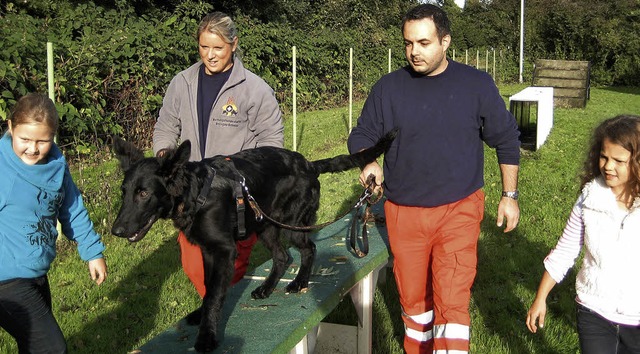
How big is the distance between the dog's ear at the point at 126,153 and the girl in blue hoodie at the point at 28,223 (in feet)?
1.55

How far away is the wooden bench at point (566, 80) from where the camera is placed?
20.5 meters

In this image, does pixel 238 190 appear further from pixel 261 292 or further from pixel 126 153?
pixel 261 292

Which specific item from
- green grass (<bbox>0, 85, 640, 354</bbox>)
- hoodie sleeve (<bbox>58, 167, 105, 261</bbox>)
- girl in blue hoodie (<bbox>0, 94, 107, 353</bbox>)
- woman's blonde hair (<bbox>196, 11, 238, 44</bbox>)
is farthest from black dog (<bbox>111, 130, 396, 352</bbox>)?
green grass (<bbox>0, 85, 640, 354</bbox>)

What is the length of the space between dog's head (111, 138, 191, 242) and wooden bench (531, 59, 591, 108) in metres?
19.3

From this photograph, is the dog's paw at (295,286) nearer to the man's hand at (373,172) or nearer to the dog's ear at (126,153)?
the man's hand at (373,172)

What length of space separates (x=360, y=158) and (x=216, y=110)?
1.03 metres

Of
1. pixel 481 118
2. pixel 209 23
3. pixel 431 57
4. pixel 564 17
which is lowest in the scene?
pixel 564 17

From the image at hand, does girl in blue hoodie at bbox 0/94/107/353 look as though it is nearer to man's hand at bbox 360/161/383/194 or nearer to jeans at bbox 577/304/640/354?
man's hand at bbox 360/161/383/194

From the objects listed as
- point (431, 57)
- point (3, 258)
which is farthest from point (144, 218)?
point (431, 57)

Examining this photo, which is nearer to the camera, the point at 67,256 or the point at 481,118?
the point at 481,118

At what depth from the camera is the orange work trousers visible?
353 centimetres

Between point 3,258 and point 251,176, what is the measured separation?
1.50 meters

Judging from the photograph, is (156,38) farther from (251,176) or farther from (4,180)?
(4,180)

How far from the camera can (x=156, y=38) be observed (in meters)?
11.3
